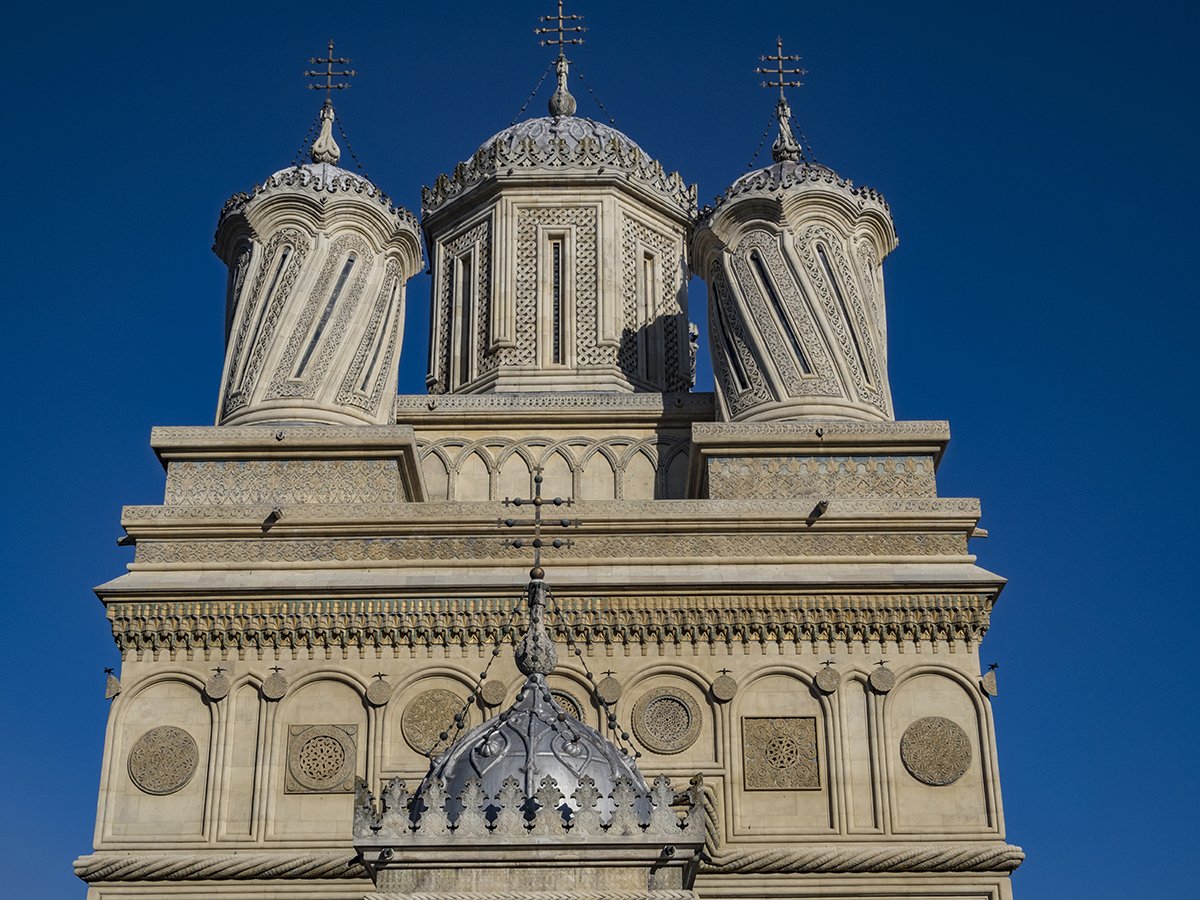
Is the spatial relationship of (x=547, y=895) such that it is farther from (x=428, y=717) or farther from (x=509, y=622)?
(x=509, y=622)

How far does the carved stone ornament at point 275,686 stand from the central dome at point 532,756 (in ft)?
22.6

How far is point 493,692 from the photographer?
1507 cm

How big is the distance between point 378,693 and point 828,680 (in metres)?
3.70

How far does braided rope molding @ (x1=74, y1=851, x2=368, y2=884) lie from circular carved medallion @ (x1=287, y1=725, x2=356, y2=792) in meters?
0.61

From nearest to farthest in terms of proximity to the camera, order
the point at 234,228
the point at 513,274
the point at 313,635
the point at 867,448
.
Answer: the point at 313,635 → the point at 867,448 → the point at 234,228 → the point at 513,274

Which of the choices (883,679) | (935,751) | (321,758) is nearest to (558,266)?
(883,679)

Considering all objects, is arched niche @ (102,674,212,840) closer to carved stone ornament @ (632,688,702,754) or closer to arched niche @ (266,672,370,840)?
arched niche @ (266,672,370,840)

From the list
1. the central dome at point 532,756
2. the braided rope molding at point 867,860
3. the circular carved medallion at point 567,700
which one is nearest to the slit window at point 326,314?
the circular carved medallion at point 567,700

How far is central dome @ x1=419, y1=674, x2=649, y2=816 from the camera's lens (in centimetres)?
809

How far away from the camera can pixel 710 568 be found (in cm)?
1561

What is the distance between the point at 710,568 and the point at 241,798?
4304 mm

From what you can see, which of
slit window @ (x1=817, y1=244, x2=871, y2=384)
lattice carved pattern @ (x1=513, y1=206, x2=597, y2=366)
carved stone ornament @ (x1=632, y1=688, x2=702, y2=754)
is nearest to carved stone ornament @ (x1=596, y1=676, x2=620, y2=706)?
carved stone ornament @ (x1=632, y1=688, x2=702, y2=754)

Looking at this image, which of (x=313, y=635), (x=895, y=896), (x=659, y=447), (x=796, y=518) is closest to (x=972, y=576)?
(x=796, y=518)

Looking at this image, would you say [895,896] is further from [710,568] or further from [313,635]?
[313,635]
